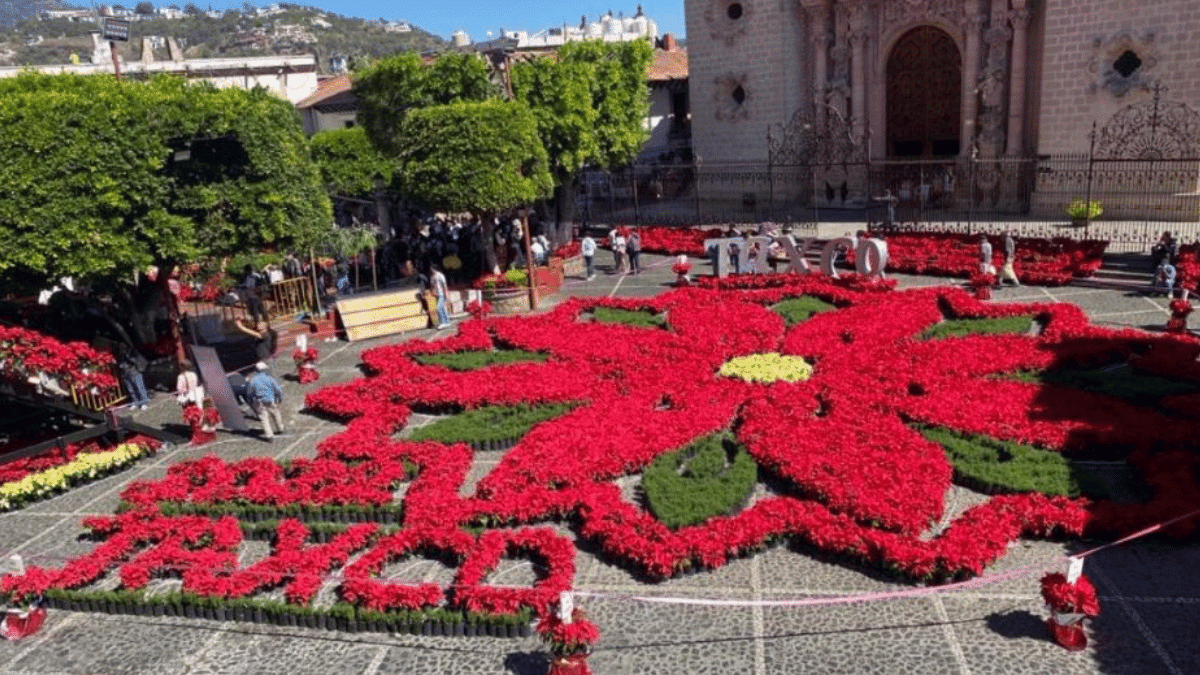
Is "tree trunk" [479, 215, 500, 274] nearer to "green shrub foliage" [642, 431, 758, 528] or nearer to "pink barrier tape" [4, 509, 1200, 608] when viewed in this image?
"green shrub foliage" [642, 431, 758, 528]

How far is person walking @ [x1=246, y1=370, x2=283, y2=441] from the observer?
14.8 m

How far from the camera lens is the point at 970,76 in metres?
30.2

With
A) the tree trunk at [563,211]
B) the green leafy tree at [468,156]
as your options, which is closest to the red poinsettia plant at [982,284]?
the green leafy tree at [468,156]

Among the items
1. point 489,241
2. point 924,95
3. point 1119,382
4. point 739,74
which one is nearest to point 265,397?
point 489,241

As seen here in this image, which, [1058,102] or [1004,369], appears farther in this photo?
[1058,102]

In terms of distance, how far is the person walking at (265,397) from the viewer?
1476 centimetres

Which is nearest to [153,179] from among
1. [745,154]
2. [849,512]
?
[849,512]

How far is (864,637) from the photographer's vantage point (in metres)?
8.73

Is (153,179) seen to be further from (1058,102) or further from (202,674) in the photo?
(1058,102)

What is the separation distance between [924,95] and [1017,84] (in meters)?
4.66

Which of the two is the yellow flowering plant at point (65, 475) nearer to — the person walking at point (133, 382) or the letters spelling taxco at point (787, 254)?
the person walking at point (133, 382)

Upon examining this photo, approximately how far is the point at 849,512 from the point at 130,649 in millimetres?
8128

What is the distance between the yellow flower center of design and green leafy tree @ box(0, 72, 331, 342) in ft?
30.4

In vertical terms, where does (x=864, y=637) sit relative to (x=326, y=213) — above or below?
below
